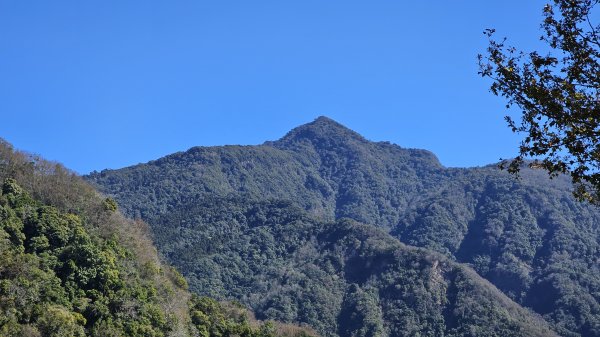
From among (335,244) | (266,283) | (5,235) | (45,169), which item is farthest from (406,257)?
(5,235)

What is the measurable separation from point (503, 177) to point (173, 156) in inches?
3919

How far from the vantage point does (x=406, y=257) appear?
4518 inches

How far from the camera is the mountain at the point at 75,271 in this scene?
1476 inches

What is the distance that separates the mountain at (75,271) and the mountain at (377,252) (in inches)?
1729

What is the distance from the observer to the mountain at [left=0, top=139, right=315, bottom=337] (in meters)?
37.5

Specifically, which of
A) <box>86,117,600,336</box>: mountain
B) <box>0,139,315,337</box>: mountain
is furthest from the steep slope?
<box>0,139,315,337</box>: mountain

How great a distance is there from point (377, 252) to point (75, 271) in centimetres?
8161

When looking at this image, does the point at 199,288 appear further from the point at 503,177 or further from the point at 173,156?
the point at 503,177

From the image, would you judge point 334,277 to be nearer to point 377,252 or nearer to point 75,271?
point 377,252

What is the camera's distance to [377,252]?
118688 millimetres

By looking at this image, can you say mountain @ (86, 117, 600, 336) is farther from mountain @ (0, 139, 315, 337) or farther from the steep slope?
mountain @ (0, 139, 315, 337)

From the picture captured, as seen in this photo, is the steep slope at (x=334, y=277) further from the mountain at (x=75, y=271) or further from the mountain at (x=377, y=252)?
the mountain at (x=75, y=271)

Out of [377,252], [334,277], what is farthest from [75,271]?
[377,252]

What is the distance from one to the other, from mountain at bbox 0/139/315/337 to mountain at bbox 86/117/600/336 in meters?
43.9
